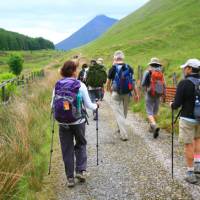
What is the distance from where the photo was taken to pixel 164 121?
12992mm

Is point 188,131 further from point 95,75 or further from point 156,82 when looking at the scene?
point 95,75

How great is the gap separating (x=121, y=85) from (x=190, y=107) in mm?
3739

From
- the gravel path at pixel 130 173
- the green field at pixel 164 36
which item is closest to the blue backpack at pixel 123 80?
the gravel path at pixel 130 173

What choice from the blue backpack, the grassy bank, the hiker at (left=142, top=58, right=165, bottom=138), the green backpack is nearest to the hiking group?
the grassy bank

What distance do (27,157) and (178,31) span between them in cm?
6447

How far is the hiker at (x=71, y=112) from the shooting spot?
706 cm

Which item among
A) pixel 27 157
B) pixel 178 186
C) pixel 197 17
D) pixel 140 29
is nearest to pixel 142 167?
pixel 178 186

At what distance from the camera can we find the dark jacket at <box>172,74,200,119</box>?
23.9ft

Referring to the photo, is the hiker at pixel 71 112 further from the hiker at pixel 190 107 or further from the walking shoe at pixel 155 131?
the walking shoe at pixel 155 131

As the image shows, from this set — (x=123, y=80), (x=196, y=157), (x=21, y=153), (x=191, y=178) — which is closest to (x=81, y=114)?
(x=21, y=153)

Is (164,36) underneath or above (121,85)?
above

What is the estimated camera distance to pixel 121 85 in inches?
433

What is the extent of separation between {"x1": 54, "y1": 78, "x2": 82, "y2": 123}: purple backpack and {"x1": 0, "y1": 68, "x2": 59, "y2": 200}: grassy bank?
946mm

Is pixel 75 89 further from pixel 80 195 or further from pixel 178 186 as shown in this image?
pixel 178 186
